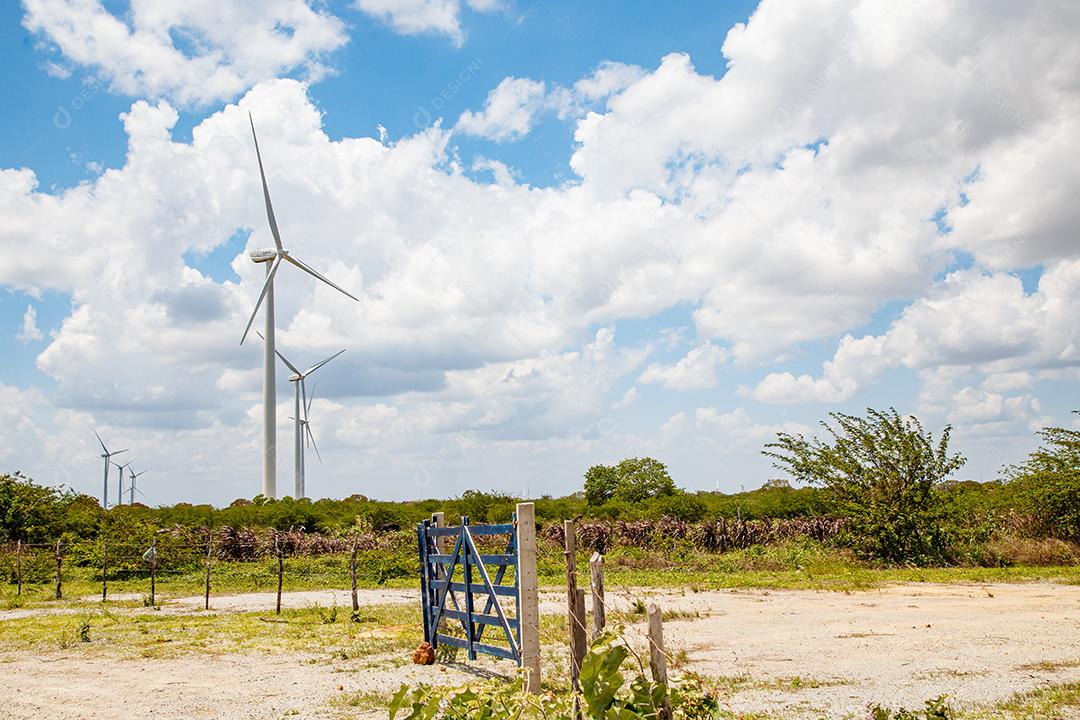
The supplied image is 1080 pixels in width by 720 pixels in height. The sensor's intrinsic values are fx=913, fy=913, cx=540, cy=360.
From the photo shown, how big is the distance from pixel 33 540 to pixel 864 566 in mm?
30597

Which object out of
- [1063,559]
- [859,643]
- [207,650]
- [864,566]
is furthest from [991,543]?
[207,650]

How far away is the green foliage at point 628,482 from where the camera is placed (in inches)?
2119

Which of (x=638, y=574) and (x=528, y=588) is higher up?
(x=528, y=588)

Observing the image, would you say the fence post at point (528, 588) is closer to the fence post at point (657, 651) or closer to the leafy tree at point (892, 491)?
the fence post at point (657, 651)

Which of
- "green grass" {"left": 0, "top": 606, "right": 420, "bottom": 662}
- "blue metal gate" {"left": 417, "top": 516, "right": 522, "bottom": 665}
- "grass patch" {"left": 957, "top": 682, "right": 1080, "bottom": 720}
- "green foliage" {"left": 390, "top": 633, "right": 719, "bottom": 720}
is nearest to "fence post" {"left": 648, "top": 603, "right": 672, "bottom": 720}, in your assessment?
"green foliage" {"left": 390, "top": 633, "right": 719, "bottom": 720}

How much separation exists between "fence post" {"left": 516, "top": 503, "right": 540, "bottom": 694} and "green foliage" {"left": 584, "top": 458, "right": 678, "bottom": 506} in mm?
42566

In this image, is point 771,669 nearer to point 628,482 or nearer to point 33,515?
point 33,515

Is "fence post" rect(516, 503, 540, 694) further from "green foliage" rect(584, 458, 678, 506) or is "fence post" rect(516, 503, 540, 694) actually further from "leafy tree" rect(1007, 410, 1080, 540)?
"green foliage" rect(584, 458, 678, 506)

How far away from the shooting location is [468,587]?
11.7m

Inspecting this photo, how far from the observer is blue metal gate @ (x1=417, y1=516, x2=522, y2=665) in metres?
10.8

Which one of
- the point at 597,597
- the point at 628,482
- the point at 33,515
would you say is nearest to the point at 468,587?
the point at 597,597

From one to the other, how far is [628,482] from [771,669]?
1752 inches

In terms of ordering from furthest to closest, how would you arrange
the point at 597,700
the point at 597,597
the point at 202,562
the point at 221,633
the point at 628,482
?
the point at 628,482 → the point at 202,562 → the point at 221,633 → the point at 597,597 → the point at 597,700

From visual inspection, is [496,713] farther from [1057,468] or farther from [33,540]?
[33,540]
